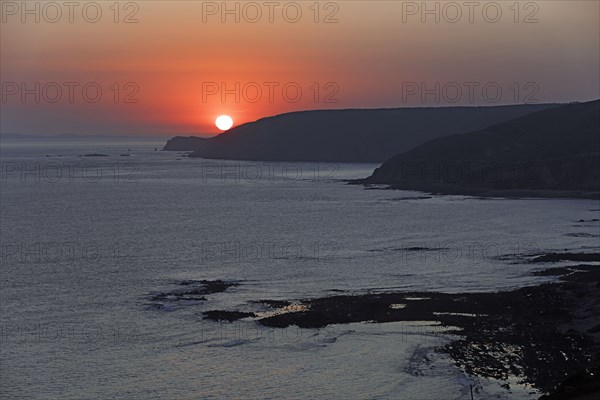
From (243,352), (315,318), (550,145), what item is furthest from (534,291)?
(550,145)

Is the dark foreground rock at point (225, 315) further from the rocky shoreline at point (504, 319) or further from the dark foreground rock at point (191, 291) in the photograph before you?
the dark foreground rock at point (191, 291)

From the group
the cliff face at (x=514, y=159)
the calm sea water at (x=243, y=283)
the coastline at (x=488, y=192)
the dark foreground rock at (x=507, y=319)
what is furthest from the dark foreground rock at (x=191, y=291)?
the cliff face at (x=514, y=159)

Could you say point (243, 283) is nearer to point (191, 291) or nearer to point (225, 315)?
point (191, 291)

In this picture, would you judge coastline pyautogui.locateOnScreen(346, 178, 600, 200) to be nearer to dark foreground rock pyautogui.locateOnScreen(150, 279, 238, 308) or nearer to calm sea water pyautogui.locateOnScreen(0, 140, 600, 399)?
calm sea water pyautogui.locateOnScreen(0, 140, 600, 399)

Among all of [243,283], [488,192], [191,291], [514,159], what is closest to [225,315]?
[191,291]

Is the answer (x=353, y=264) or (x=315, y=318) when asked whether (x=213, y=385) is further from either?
(x=353, y=264)

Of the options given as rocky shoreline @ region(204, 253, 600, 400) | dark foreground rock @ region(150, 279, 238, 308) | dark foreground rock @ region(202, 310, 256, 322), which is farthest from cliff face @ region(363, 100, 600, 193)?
dark foreground rock @ region(202, 310, 256, 322)

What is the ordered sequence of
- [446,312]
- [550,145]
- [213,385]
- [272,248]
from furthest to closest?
[550,145] < [272,248] < [446,312] < [213,385]
